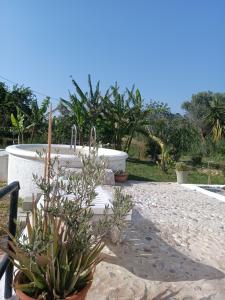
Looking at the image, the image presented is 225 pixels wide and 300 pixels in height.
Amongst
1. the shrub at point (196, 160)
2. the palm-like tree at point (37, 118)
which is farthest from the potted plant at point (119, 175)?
the palm-like tree at point (37, 118)

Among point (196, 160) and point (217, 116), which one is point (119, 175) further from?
point (217, 116)

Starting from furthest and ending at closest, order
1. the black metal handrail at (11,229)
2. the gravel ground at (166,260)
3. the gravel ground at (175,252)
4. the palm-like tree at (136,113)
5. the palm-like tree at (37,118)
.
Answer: the palm-like tree at (37,118)
the palm-like tree at (136,113)
the gravel ground at (175,252)
the gravel ground at (166,260)
the black metal handrail at (11,229)

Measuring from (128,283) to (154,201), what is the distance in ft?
14.8

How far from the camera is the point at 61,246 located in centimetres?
261

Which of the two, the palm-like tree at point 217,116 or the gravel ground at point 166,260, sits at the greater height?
the palm-like tree at point 217,116

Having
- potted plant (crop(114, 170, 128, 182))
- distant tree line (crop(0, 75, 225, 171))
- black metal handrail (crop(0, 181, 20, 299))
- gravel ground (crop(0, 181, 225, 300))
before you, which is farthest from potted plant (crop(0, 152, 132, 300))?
distant tree line (crop(0, 75, 225, 171))

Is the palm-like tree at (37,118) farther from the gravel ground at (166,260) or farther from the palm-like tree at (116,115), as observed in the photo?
the gravel ground at (166,260)

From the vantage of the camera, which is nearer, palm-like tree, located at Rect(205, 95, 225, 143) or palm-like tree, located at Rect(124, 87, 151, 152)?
palm-like tree, located at Rect(124, 87, 151, 152)

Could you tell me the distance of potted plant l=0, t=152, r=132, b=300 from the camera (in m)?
2.49

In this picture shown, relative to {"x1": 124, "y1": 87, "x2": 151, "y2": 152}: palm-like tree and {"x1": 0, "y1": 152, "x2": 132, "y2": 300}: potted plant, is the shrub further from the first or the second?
{"x1": 0, "y1": 152, "x2": 132, "y2": 300}: potted plant

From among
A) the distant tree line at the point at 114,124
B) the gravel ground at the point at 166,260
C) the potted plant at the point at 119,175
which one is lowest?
the gravel ground at the point at 166,260

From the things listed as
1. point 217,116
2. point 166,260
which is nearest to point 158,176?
point 166,260

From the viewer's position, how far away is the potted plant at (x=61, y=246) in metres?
2.49

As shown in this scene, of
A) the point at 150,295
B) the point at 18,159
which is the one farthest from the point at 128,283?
the point at 18,159
